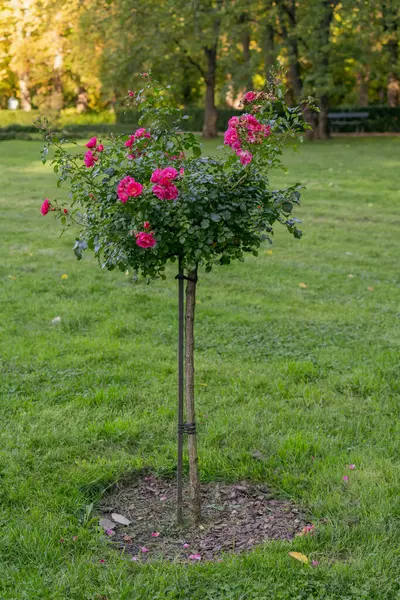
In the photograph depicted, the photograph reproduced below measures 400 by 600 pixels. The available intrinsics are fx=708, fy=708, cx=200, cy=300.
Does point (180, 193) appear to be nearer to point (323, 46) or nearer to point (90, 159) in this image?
point (90, 159)

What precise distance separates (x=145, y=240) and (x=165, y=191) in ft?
0.71

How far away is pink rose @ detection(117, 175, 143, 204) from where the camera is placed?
2.74 m

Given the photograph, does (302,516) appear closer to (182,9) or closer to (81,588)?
(81,588)

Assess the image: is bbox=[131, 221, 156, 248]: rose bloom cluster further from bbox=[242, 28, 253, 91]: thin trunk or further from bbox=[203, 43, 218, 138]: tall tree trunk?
bbox=[203, 43, 218, 138]: tall tree trunk

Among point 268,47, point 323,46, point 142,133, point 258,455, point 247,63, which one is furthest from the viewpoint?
point 268,47

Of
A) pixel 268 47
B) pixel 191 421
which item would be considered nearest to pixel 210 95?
pixel 268 47

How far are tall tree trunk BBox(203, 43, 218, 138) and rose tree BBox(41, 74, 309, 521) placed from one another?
1047 inches

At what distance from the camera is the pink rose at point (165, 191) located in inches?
108

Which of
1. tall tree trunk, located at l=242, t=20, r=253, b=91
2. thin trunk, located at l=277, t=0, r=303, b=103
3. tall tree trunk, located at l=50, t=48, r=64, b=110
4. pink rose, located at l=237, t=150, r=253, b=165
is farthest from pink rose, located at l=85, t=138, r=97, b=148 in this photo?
tall tree trunk, located at l=50, t=48, r=64, b=110

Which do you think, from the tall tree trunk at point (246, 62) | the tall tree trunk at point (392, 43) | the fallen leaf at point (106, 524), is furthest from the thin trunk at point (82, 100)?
the fallen leaf at point (106, 524)

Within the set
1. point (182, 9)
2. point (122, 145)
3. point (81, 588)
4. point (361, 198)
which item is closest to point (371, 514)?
point (81, 588)

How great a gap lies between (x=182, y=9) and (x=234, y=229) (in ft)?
74.2

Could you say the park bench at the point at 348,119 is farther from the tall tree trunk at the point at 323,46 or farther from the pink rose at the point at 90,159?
the pink rose at the point at 90,159

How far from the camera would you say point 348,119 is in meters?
→ 35.1
